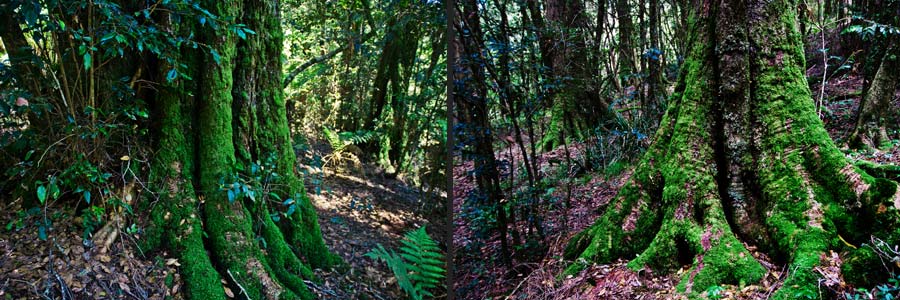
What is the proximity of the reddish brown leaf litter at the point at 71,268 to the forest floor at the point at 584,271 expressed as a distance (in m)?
1.67

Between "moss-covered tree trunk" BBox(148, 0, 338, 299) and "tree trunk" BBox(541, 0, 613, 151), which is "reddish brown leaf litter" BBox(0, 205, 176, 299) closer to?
"moss-covered tree trunk" BBox(148, 0, 338, 299)

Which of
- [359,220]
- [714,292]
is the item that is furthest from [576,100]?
[714,292]

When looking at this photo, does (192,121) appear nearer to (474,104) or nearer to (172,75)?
(172,75)

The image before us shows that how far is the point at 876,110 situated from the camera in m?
2.86

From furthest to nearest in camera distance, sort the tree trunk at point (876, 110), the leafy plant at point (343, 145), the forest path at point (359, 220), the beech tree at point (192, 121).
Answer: the tree trunk at point (876, 110)
the forest path at point (359, 220)
the leafy plant at point (343, 145)
the beech tree at point (192, 121)

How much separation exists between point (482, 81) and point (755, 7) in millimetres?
1375

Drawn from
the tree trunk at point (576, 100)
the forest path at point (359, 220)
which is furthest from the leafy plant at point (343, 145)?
the tree trunk at point (576, 100)

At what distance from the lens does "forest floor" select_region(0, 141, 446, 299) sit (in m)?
1.81

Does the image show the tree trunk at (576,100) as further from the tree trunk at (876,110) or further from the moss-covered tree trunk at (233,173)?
the moss-covered tree trunk at (233,173)

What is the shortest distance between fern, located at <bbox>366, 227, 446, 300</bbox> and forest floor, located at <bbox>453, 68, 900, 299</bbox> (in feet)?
1.81

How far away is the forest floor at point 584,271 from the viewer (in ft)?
7.66

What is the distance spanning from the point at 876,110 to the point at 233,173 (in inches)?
127

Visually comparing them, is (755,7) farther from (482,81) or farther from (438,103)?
(438,103)

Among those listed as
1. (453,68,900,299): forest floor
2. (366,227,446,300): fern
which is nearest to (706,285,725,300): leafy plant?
(453,68,900,299): forest floor
